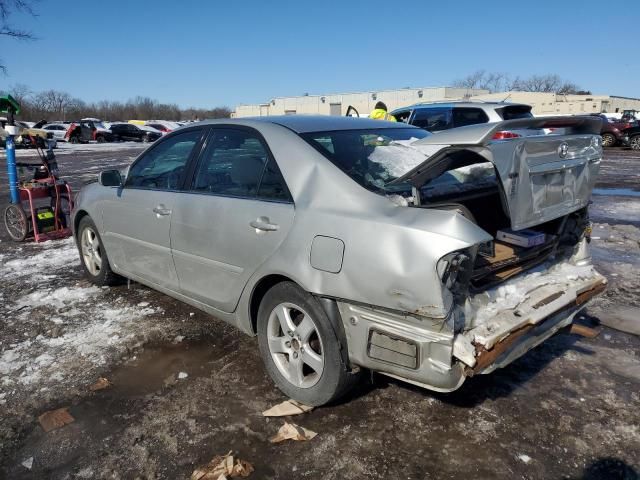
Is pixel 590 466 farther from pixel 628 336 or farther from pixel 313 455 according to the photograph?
pixel 628 336

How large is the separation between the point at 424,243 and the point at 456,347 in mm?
508

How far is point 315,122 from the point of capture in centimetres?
338

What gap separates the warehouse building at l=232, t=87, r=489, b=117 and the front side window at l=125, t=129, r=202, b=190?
48357 mm

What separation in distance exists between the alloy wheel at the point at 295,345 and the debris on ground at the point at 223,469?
59cm

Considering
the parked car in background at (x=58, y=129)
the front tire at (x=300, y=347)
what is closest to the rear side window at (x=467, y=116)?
the front tire at (x=300, y=347)

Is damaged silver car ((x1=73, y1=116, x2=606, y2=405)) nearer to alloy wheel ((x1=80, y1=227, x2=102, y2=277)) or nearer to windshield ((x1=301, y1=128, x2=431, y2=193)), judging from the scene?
windshield ((x1=301, y1=128, x2=431, y2=193))

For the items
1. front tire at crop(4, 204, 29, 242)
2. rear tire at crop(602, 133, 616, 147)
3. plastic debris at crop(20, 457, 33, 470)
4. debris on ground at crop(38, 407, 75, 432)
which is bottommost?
plastic debris at crop(20, 457, 33, 470)

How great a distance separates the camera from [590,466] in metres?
2.38

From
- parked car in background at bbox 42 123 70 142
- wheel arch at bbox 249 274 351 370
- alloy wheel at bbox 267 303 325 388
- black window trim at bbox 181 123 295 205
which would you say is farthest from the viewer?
parked car in background at bbox 42 123 70 142

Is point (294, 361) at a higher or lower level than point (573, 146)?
lower

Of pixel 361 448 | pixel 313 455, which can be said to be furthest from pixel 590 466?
pixel 313 455

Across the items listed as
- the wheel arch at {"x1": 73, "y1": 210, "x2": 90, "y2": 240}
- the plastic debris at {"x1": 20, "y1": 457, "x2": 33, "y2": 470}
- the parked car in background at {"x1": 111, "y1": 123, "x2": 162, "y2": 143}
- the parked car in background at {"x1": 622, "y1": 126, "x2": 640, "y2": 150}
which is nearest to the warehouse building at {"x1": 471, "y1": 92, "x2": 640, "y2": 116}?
the parked car in background at {"x1": 622, "y1": 126, "x2": 640, "y2": 150}

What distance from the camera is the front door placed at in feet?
12.3

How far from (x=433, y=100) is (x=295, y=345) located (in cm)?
5206
